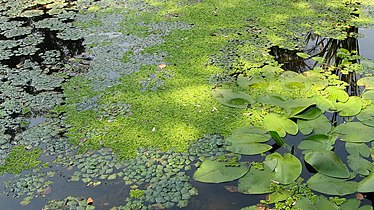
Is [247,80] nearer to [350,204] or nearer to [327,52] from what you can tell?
[327,52]

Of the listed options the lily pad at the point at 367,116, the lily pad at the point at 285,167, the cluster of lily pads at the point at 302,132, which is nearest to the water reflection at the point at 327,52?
the cluster of lily pads at the point at 302,132

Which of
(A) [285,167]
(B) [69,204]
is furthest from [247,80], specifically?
(B) [69,204]

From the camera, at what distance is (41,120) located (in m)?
2.36

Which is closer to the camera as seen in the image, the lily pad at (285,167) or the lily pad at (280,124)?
the lily pad at (285,167)

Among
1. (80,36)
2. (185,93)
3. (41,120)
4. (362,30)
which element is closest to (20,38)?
(80,36)

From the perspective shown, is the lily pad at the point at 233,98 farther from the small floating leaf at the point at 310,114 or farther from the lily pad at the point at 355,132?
the lily pad at the point at 355,132

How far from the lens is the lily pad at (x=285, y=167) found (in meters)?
1.78

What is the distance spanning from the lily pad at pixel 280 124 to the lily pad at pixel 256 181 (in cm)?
27

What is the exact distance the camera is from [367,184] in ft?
5.43

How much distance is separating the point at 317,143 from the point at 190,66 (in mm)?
1138

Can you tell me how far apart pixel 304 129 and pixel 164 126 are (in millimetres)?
710

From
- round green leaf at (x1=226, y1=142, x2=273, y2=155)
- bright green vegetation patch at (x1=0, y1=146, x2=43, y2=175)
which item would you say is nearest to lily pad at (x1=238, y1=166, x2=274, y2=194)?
round green leaf at (x1=226, y1=142, x2=273, y2=155)

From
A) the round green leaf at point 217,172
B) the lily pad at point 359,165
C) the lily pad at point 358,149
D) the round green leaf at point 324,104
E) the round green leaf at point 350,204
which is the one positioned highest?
the round green leaf at point 324,104

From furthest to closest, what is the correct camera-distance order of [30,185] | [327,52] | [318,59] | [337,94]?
[327,52] < [318,59] < [337,94] < [30,185]
